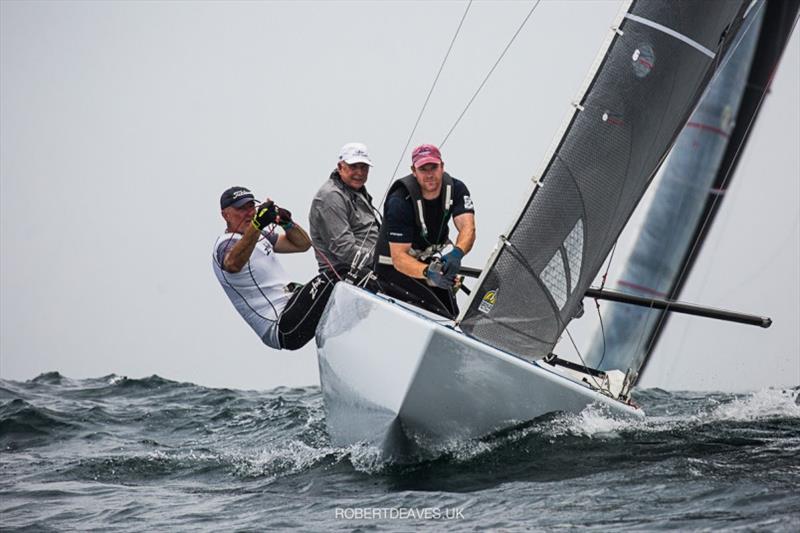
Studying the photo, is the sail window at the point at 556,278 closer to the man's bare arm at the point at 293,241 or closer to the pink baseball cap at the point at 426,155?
the pink baseball cap at the point at 426,155

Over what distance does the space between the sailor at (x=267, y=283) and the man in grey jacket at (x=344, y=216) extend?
10 cm

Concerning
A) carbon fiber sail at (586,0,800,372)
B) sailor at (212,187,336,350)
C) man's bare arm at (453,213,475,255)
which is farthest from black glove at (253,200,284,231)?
carbon fiber sail at (586,0,800,372)

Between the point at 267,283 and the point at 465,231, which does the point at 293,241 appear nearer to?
the point at 267,283

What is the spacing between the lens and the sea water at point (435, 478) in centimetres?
455

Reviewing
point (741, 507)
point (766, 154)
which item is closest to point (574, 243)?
point (741, 507)

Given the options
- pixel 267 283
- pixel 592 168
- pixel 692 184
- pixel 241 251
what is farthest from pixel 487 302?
pixel 692 184

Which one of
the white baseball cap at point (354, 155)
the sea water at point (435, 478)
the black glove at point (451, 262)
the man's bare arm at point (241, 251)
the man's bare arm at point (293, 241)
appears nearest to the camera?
the sea water at point (435, 478)

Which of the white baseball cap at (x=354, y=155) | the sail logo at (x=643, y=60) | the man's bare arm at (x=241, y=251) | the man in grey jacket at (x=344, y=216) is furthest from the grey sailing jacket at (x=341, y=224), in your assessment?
the sail logo at (x=643, y=60)

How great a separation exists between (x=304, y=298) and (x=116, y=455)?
1.23m

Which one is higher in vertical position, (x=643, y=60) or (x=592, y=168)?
(x=643, y=60)

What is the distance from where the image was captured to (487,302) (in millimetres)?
5633

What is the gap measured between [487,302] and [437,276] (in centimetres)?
29

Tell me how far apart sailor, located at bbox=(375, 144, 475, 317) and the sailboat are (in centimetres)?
27

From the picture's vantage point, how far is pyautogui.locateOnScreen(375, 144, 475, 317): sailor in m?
5.96
